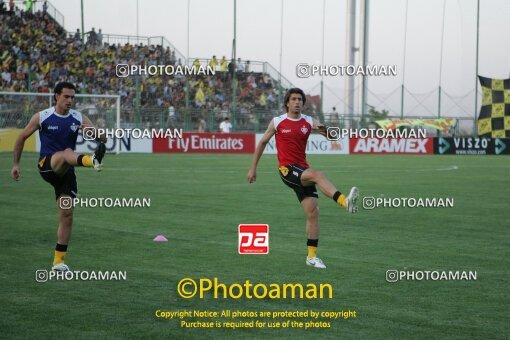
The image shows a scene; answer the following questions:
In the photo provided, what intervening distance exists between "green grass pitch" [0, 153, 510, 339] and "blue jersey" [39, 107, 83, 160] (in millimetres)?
1537

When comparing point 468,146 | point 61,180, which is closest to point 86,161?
point 61,180

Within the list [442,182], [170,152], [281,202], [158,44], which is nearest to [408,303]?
[281,202]

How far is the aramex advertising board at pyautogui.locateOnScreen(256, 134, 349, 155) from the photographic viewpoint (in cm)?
4547

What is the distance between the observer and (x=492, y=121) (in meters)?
50.0

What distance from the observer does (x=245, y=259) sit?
35.2 feet

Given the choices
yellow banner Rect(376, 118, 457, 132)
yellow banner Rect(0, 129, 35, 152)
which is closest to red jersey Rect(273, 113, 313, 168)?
yellow banner Rect(0, 129, 35, 152)

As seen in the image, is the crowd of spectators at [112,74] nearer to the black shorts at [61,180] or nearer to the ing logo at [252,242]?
the ing logo at [252,242]

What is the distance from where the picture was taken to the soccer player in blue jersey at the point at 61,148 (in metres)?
9.53

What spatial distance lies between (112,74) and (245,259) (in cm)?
3686

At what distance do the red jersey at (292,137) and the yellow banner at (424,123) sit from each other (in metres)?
38.6

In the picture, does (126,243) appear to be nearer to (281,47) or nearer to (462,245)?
(462,245)

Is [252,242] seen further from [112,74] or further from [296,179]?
[112,74]

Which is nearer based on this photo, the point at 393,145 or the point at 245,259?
the point at 245,259

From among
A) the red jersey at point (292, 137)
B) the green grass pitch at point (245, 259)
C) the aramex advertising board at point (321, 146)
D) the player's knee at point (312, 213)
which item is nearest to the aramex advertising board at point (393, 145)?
the aramex advertising board at point (321, 146)
